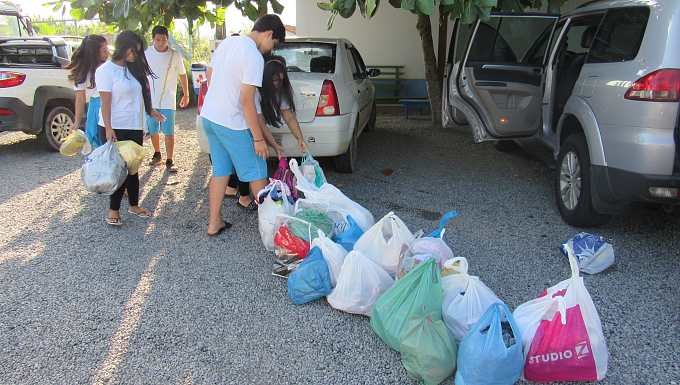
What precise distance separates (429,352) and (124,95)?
10.5 ft

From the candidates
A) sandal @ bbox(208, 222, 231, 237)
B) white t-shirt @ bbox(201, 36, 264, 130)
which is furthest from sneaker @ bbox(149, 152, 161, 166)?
white t-shirt @ bbox(201, 36, 264, 130)

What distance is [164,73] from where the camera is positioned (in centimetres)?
588

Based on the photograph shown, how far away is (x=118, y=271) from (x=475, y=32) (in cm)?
424

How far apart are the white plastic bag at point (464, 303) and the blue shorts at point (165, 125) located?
4307 millimetres

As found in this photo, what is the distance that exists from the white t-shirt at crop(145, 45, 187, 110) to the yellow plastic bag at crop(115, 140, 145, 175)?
1710 mm

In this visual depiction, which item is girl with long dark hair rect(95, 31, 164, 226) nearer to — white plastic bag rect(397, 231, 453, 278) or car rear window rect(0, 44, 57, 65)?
white plastic bag rect(397, 231, 453, 278)

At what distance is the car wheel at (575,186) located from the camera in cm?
413

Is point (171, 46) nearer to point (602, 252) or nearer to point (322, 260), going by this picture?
point (322, 260)

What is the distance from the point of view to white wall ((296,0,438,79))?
11.8 meters

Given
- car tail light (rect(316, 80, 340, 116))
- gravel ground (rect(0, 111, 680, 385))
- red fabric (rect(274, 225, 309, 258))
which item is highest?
car tail light (rect(316, 80, 340, 116))

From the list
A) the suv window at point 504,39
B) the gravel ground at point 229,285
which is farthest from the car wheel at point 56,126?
the suv window at point 504,39

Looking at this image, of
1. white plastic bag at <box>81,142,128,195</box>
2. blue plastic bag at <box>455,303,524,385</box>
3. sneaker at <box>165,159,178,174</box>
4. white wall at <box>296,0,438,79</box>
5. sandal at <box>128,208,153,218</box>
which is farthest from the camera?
white wall at <box>296,0,438,79</box>

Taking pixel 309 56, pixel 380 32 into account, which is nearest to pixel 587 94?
pixel 309 56

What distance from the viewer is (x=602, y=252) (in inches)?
142
